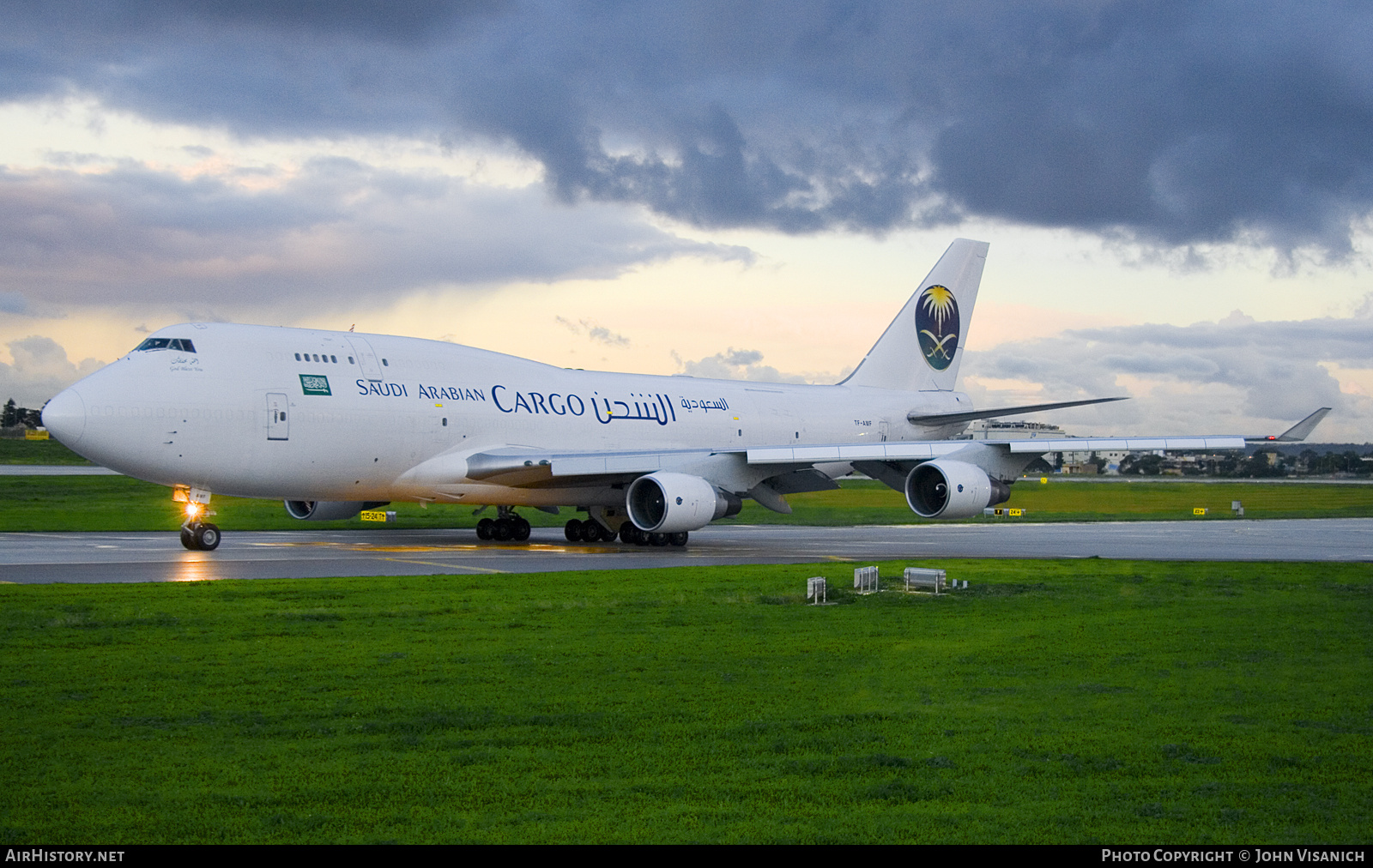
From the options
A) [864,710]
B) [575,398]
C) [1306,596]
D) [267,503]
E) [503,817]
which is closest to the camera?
[503,817]

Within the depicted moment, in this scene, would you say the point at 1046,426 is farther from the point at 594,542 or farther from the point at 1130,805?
the point at 1130,805

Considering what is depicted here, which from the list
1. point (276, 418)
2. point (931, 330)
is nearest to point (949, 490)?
point (276, 418)

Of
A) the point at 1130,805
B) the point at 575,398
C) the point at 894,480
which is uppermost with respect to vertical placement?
the point at 575,398

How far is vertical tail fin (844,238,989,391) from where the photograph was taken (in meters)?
37.6

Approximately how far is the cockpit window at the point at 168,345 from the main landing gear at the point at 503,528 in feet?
27.6

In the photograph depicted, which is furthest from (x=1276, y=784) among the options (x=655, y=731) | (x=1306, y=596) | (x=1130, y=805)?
(x=1306, y=596)

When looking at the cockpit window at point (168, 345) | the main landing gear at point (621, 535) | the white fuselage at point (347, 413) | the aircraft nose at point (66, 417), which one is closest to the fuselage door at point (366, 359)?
the white fuselage at point (347, 413)

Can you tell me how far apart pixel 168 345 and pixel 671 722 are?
17.5 metres

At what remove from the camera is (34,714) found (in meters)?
7.57

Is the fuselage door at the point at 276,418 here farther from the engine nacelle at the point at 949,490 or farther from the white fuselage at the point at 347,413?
the engine nacelle at the point at 949,490

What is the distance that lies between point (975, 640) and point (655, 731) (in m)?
5.02

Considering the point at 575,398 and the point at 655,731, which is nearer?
the point at 655,731

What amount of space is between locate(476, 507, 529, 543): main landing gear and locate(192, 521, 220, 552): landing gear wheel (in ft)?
23.3

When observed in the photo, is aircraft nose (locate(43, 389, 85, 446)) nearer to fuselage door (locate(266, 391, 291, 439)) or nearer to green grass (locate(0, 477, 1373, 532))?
fuselage door (locate(266, 391, 291, 439))
